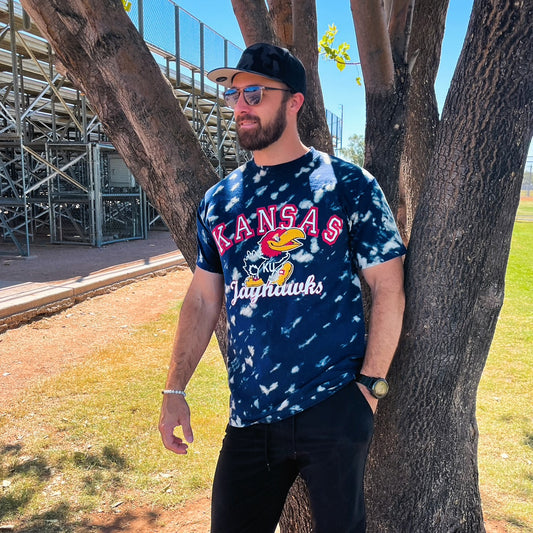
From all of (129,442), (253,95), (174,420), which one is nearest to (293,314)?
(174,420)

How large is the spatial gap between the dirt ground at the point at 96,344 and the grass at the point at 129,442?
13cm

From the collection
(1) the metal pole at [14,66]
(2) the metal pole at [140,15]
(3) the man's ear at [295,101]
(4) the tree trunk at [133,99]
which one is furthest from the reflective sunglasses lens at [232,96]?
(2) the metal pole at [140,15]

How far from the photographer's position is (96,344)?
664cm

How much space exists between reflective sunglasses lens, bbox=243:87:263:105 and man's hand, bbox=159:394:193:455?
110 centimetres

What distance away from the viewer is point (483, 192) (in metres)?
1.99

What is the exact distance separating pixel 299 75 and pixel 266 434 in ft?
4.16

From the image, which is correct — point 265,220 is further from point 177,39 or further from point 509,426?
point 177,39

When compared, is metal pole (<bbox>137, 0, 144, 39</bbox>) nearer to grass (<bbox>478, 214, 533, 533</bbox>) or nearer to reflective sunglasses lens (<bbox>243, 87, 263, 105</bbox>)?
grass (<bbox>478, 214, 533, 533</bbox>)

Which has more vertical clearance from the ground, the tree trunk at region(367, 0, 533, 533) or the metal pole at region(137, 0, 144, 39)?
the metal pole at region(137, 0, 144, 39)

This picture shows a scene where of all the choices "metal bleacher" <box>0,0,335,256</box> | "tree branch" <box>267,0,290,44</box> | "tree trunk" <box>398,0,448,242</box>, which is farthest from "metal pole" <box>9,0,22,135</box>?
"tree trunk" <box>398,0,448,242</box>

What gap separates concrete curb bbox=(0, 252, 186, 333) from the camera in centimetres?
715

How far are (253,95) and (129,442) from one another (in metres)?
3.07

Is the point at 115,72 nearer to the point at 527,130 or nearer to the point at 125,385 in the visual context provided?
the point at 527,130

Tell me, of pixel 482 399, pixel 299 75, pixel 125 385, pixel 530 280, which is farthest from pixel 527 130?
pixel 530 280
